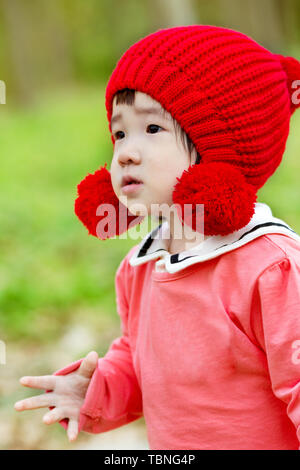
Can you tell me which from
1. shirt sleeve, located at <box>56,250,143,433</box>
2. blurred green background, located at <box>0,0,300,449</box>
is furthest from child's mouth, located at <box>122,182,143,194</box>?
blurred green background, located at <box>0,0,300,449</box>

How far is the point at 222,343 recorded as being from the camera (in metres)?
1.08

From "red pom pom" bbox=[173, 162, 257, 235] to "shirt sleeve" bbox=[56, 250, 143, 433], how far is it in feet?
1.12

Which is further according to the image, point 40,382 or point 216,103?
point 40,382

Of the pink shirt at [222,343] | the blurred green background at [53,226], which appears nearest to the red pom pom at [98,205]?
the pink shirt at [222,343]

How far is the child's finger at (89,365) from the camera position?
1.22 meters

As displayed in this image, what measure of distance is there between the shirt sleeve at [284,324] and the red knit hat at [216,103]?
11 centimetres

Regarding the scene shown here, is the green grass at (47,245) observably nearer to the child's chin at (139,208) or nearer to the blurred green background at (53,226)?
the blurred green background at (53,226)

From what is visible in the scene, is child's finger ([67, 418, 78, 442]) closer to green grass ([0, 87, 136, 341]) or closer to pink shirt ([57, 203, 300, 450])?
pink shirt ([57, 203, 300, 450])

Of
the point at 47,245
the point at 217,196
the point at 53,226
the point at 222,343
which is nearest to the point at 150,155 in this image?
the point at 217,196

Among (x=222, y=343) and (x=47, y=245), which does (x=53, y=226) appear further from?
(x=222, y=343)

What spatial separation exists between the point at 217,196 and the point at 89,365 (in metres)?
0.47
